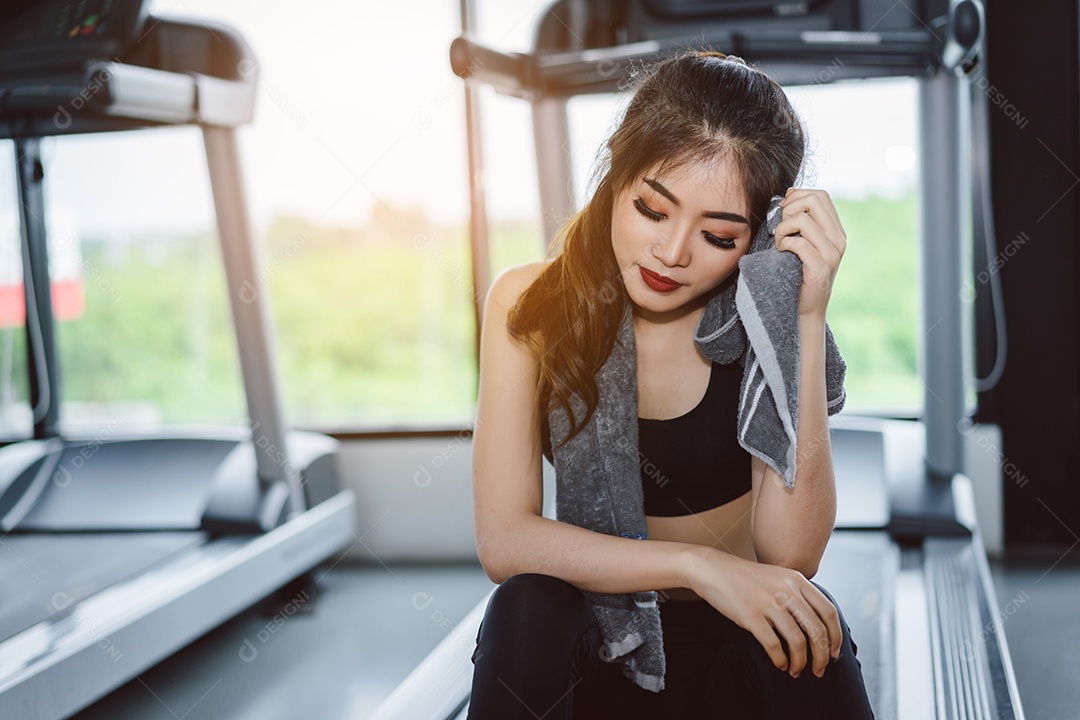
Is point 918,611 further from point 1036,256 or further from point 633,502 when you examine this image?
point 1036,256

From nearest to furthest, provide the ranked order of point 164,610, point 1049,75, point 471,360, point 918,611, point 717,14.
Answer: point 918,611 < point 164,610 < point 717,14 < point 1049,75 < point 471,360

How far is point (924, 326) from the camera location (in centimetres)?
213

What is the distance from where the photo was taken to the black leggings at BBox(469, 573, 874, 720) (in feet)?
3.08

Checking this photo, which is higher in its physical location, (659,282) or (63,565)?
(659,282)

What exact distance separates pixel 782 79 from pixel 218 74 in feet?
4.50

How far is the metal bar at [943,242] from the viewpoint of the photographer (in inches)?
81.0

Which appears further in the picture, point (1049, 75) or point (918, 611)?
point (1049, 75)

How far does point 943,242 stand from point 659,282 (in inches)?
49.7

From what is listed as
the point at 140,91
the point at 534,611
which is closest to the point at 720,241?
the point at 534,611

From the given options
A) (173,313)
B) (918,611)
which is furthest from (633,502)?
(173,313)

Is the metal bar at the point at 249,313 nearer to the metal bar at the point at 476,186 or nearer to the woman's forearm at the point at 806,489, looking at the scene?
the metal bar at the point at 476,186

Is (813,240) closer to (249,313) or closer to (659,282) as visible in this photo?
(659,282)

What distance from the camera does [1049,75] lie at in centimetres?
245

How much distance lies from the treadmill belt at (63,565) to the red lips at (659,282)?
1.44m
